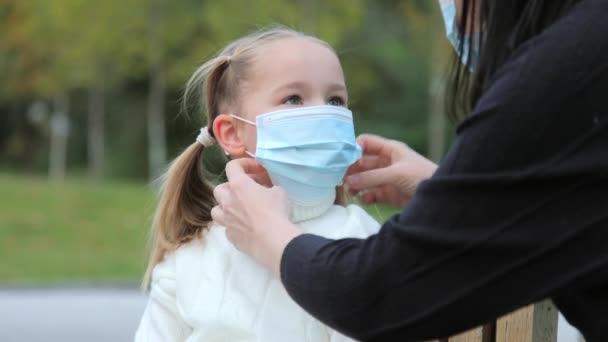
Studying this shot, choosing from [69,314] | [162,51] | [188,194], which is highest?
[188,194]

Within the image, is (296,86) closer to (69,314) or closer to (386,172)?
(386,172)

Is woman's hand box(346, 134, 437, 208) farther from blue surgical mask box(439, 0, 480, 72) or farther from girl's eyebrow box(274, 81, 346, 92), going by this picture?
blue surgical mask box(439, 0, 480, 72)

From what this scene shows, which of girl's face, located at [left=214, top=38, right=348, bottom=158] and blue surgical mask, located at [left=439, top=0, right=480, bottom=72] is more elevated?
blue surgical mask, located at [left=439, top=0, right=480, bottom=72]

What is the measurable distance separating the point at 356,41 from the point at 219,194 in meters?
22.4

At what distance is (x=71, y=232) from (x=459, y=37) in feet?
39.0

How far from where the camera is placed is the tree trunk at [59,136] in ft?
94.0

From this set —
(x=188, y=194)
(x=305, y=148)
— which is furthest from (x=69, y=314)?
(x=305, y=148)

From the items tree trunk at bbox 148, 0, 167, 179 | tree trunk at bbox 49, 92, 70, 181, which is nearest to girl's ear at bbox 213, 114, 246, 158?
tree trunk at bbox 148, 0, 167, 179

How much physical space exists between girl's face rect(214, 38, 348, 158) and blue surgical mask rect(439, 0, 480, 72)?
0.29 meters

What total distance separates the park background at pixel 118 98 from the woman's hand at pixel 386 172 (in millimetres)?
5608

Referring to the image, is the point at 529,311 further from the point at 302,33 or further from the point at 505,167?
the point at 302,33

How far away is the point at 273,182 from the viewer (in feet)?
7.16

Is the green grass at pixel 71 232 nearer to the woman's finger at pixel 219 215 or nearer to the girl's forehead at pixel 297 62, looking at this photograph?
the girl's forehead at pixel 297 62

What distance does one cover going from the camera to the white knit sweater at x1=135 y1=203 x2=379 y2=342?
2092 mm
